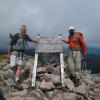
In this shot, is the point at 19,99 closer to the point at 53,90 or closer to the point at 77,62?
the point at 53,90

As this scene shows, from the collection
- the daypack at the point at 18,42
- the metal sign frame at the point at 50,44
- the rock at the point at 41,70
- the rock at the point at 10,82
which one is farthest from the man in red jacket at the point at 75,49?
the rock at the point at 10,82

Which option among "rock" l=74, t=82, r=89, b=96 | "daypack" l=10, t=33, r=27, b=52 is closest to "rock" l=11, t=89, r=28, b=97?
"daypack" l=10, t=33, r=27, b=52

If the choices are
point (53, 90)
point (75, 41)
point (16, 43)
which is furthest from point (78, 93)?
point (16, 43)

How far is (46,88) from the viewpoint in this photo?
1656 centimetres

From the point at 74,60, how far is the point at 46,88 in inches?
87.2

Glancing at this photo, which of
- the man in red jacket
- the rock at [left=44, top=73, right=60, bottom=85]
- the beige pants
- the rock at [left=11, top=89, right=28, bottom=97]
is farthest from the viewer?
the beige pants

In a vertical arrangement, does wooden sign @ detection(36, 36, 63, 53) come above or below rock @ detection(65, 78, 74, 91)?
above

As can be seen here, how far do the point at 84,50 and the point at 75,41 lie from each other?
2.12ft

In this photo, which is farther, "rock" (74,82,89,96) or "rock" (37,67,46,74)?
"rock" (37,67,46,74)

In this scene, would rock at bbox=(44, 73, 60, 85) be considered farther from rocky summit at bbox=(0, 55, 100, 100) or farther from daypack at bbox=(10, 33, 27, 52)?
daypack at bbox=(10, 33, 27, 52)

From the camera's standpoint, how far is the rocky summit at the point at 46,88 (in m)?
16.3

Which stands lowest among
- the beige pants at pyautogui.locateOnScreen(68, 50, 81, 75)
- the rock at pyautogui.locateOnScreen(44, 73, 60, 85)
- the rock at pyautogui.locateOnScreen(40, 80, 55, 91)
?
the rock at pyautogui.locateOnScreen(40, 80, 55, 91)

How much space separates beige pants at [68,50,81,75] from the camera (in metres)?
17.5

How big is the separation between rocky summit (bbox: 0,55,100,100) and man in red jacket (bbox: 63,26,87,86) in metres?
0.76
